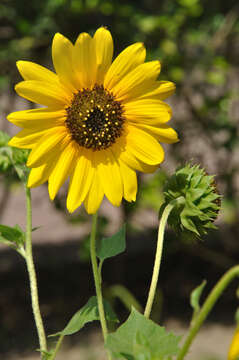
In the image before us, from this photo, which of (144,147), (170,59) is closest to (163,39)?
(170,59)

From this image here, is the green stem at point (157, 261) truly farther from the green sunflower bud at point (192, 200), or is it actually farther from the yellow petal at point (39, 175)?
the yellow petal at point (39, 175)

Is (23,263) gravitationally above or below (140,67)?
below

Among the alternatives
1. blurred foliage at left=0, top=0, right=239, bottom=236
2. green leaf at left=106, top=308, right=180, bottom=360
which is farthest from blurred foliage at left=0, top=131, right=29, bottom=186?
blurred foliage at left=0, top=0, right=239, bottom=236

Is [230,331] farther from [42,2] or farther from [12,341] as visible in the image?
[42,2]

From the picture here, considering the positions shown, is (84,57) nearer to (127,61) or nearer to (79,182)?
(127,61)

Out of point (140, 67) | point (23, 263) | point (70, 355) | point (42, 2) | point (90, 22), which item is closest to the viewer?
point (140, 67)

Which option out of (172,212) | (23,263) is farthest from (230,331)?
(172,212)

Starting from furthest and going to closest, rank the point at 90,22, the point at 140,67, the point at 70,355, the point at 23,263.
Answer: the point at 23,263
the point at 70,355
the point at 90,22
the point at 140,67
